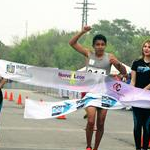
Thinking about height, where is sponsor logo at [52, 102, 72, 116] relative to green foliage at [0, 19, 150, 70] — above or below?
above

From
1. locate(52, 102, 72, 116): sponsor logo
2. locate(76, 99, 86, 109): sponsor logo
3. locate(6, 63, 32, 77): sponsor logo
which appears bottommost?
locate(52, 102, 72, 116): sponsor logo

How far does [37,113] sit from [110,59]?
146 centimetres

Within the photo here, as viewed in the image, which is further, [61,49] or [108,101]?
[61,49]

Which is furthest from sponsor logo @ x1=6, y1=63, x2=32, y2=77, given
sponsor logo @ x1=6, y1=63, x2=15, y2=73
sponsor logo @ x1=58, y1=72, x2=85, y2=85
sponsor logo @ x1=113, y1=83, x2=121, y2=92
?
sponsor logo @ x1=113, y1=83, x2=121, y2=92

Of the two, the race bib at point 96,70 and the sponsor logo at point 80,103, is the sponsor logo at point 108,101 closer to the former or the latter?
the sponsor logo at point 80,103

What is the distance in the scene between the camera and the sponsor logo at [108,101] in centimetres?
980

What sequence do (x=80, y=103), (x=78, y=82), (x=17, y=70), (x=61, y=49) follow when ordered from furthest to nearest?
(x=61, y=49) < (x=17, y=70) < (x=78, y=82) < (x=80, y=103)

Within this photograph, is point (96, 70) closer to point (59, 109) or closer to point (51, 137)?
point (59, 109)

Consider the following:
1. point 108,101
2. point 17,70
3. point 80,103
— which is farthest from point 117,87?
point 17,70

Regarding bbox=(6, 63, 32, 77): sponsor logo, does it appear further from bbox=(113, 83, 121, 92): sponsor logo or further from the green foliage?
the green foliage

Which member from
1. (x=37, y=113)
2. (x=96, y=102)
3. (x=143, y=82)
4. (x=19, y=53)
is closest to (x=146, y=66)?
(x=143, y=82)

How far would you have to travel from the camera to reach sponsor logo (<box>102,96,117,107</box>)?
9.80m

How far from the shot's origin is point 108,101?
9852mm

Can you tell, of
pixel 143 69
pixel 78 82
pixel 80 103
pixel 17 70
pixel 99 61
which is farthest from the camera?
pixel 17 70
